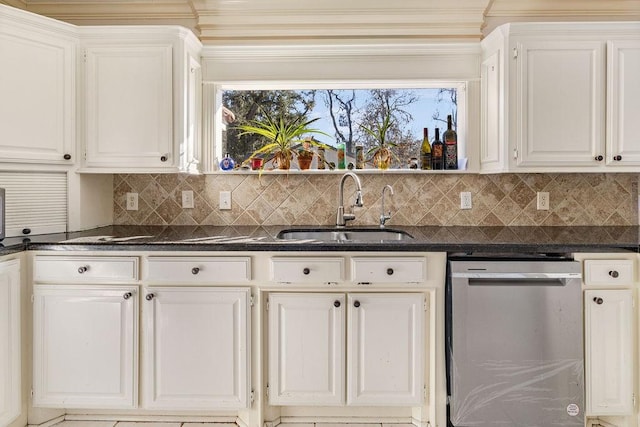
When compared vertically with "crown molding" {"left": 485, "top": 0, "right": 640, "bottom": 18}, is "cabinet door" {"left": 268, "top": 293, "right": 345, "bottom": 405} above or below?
below

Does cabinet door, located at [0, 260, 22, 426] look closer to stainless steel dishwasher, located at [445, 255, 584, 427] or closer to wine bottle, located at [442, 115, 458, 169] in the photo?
stainless steel dishwasher, located at [445, 255, 584, 427]

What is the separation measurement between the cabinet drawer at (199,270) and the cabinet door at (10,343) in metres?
0.59

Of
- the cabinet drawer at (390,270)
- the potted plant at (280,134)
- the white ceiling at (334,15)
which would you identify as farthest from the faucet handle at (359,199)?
the white ceiling at (334,15)

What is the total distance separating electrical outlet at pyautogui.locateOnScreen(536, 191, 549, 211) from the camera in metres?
2.77

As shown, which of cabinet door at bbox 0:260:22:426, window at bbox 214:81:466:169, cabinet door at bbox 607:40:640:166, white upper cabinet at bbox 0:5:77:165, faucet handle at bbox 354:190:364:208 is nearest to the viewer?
cabinet door at bbox 0:260:22:426

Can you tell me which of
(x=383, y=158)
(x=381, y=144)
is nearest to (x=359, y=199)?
(x=383, y=158)

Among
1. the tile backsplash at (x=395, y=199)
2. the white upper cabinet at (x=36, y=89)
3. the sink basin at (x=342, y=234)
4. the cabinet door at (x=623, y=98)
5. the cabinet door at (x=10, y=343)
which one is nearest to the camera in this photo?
the cabinet door at (x=10, y=343)

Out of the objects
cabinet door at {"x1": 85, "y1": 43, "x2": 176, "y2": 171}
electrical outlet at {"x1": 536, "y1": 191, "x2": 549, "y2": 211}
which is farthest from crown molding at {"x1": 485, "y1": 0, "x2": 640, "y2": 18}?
cabinet door at {"x1": 85, "y1": 43, "x2": 176, "y2": 171}

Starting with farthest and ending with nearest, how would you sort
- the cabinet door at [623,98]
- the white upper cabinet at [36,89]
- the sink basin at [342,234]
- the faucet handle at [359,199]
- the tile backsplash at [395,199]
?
1. the tile backsplash at [395,199]
2. the sink basin at [342,234]
3. the faucet handle at [359,199]
4. the cabinet door at [623,98]
5. the white upper cabinet at [36,89]

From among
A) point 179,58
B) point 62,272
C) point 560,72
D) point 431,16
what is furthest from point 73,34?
point 560,72

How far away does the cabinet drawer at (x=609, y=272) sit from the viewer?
79.4 inches

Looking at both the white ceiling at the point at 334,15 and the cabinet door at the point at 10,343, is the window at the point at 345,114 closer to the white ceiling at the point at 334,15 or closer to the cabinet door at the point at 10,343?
the white ceiling at the point at 334,15

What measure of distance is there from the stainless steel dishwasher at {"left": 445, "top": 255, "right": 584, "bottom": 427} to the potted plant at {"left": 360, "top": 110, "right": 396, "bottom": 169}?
0.96 meters

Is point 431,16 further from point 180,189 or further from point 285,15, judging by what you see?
point 180,189
